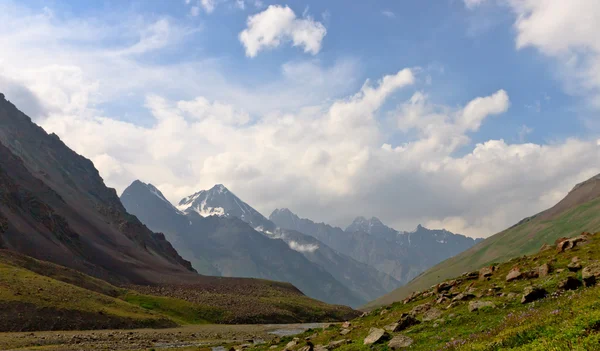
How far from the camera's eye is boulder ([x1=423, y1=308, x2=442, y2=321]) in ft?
113

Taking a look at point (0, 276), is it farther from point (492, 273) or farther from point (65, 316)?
point (492, 273)

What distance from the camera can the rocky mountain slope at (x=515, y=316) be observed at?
709 inches

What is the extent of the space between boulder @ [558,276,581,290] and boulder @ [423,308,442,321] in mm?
9202

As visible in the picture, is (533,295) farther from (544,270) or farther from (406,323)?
(544,270)

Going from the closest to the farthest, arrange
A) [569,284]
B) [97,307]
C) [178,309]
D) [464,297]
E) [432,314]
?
[569,284], [432,314], [464,297], [97,307], [178,309]

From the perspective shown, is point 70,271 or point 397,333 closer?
point 397,333

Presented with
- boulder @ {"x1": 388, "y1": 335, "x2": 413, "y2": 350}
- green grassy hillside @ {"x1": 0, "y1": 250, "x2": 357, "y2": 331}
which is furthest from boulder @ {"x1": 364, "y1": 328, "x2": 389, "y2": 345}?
green grassy hillside @ {"x1": 0, "y1": 250, "x2": 357, "y2": 331}

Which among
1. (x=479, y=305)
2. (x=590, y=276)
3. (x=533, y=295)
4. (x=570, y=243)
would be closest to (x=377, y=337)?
(x=479, y=305)

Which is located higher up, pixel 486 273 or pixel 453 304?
pixel 486 273

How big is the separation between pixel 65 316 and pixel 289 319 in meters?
81.0

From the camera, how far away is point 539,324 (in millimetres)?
19766

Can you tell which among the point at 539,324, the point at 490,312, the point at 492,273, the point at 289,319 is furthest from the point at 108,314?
the point at 539,324

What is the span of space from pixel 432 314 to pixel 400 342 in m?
7.67

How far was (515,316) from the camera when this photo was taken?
2709cm
